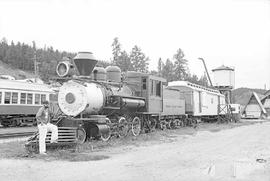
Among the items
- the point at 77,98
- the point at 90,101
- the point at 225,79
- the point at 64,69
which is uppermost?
the point at 225,79

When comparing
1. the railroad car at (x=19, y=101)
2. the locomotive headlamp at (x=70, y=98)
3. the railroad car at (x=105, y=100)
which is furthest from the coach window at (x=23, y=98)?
the locomotive headlamp at (x=70, y=98)

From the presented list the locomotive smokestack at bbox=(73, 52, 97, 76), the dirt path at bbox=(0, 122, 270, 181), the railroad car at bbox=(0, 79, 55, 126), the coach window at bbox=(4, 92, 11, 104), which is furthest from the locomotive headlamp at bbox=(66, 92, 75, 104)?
the coach window at bbox=(4, 92, 11, 104)

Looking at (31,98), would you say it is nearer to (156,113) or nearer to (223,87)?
(156,113)

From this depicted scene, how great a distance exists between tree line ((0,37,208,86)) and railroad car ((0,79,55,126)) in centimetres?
1598

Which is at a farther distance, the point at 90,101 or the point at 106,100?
→ the point at 106,100

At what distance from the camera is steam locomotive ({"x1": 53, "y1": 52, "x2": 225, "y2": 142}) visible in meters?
14.3

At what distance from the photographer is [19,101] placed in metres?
25.7

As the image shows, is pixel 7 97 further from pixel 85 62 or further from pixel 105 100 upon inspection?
pixel 85 62

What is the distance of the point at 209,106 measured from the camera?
36219mm

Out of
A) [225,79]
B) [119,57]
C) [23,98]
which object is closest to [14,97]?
[23,98]

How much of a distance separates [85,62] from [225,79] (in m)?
36.0

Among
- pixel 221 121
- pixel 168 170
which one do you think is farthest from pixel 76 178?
pixel 221 121

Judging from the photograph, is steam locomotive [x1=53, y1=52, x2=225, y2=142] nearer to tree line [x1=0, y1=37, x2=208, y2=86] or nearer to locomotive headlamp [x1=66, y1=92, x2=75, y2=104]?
locomotive headlamp [x1=66, y1=92, x2=75, y2=104]

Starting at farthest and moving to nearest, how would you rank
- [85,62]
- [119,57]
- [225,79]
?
[119,57]
[225,79]
[85,62]
